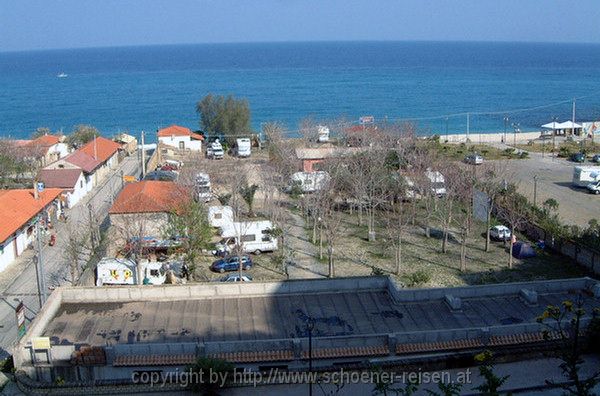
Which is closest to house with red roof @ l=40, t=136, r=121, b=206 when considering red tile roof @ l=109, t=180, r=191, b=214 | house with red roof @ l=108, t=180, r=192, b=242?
red tile roof @ l=109, t=180, r=191, b=214

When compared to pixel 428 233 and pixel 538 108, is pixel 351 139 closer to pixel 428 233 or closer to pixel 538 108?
pixel 428 233

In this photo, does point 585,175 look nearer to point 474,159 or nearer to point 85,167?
point 474,159

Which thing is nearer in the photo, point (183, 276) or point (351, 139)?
point (183, 276)

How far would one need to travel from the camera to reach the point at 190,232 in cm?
2112

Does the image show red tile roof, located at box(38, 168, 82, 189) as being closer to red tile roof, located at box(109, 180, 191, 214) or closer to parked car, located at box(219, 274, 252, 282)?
red tile roof, located at box(109, 180, 191, 214)

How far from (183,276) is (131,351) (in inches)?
381

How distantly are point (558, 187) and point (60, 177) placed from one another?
77.8 ft

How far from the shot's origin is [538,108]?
81500mm

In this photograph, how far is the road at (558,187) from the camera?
28.5m

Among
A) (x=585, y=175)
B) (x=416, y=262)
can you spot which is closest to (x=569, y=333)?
(x=416, y=262)

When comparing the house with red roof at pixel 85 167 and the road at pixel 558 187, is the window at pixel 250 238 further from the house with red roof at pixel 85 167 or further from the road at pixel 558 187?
the road at pixel 558 187

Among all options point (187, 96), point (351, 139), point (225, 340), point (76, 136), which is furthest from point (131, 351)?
point (187, 96)

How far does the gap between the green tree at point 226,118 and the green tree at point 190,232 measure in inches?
1004

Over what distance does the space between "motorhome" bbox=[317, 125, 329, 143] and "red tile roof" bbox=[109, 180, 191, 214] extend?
19634 millimetres
